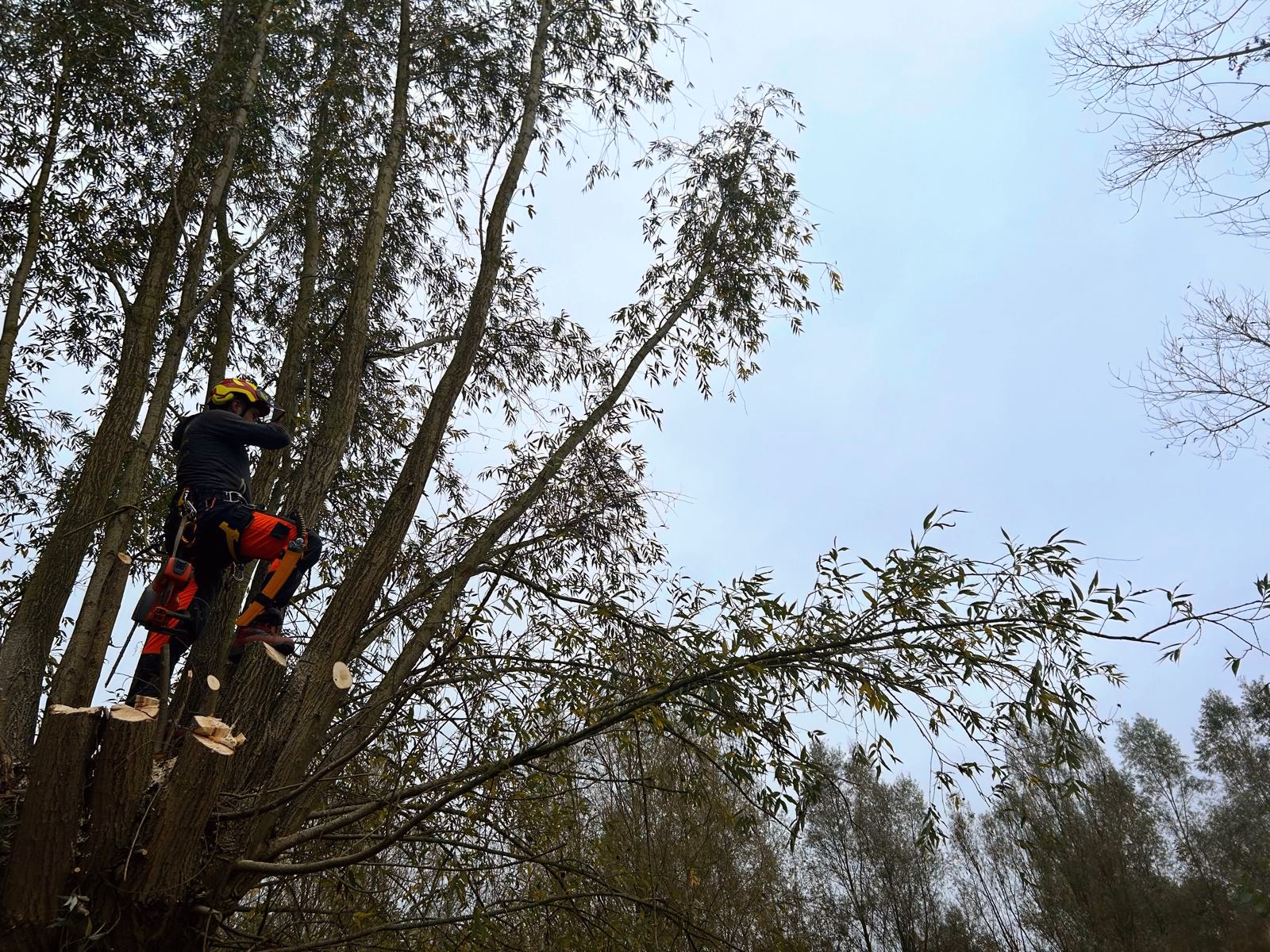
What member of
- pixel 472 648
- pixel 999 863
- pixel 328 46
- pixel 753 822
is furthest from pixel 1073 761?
pixel 999 863

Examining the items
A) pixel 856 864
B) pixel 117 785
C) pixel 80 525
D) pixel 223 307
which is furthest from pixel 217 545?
pixel 856 864

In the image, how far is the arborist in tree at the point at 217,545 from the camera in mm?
3754

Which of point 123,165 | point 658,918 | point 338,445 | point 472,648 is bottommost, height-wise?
point 658,918

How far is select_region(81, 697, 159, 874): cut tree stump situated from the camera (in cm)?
260

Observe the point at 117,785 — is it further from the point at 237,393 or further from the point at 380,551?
the point at 237,393

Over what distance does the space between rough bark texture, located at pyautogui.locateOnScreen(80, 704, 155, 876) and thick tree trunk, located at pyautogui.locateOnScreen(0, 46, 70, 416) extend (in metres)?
3.46

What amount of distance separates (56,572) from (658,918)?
130 inches

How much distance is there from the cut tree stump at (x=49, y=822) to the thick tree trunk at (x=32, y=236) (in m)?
3.40

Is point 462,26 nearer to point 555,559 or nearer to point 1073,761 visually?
point 555,559

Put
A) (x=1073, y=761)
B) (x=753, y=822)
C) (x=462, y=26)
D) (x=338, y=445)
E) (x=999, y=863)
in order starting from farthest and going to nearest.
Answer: (x=999, y=863) < (x=462, y=26) < (x=338, y=445) < (x=753, y=822) < (x=1073, y=761)

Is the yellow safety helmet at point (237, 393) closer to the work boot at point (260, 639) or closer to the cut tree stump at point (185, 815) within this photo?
the work boot at point (260, 639)

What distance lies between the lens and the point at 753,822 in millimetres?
3809

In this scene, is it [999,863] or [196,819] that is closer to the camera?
[196,819]

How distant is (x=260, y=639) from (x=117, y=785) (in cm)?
112
